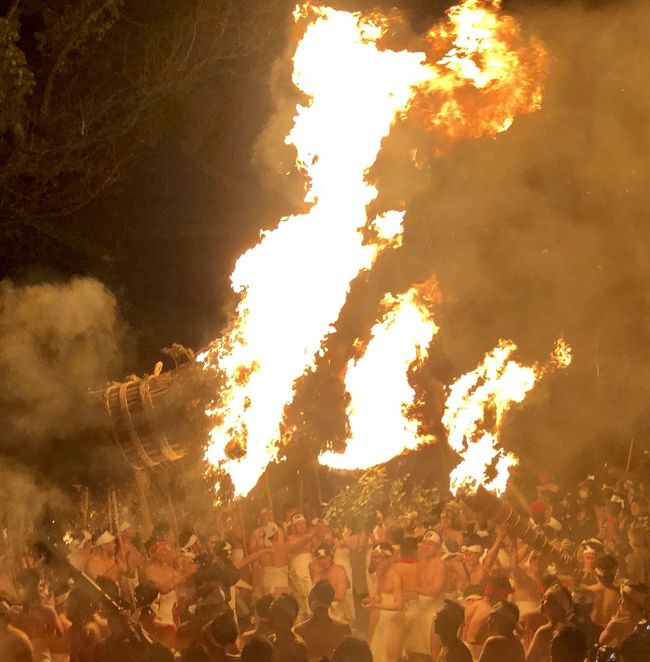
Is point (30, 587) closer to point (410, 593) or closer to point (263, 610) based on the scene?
point (263, 610)

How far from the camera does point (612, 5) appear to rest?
10.5m

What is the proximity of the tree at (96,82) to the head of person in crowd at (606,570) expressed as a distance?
6663mm

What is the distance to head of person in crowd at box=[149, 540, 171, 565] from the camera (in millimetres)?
8406

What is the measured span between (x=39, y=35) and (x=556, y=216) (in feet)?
19.4

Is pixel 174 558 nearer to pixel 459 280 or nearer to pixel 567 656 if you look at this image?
pixel 567 656

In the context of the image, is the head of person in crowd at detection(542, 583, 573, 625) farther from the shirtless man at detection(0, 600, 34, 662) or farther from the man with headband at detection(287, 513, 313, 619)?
the shirtless man at detection(0, 600, 34, 662)

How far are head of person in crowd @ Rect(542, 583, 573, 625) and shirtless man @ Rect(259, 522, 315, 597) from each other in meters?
2.89

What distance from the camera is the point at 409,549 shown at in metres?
8.09

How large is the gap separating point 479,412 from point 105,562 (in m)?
3.86

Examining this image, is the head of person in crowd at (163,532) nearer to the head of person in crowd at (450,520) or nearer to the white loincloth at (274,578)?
the white loincloth at (274,578)

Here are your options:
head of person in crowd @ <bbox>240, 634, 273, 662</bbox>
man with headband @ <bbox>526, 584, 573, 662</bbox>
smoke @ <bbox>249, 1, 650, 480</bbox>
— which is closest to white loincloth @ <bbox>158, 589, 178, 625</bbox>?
man with headband @ <bbox>526, 584, 573, 662</bbox>

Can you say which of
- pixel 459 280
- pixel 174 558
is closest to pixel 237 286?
pixel 174 558

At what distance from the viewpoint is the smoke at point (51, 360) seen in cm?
793

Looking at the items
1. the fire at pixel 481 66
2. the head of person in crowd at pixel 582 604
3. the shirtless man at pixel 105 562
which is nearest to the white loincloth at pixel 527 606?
the head of person in crowd at pixel 582 604
